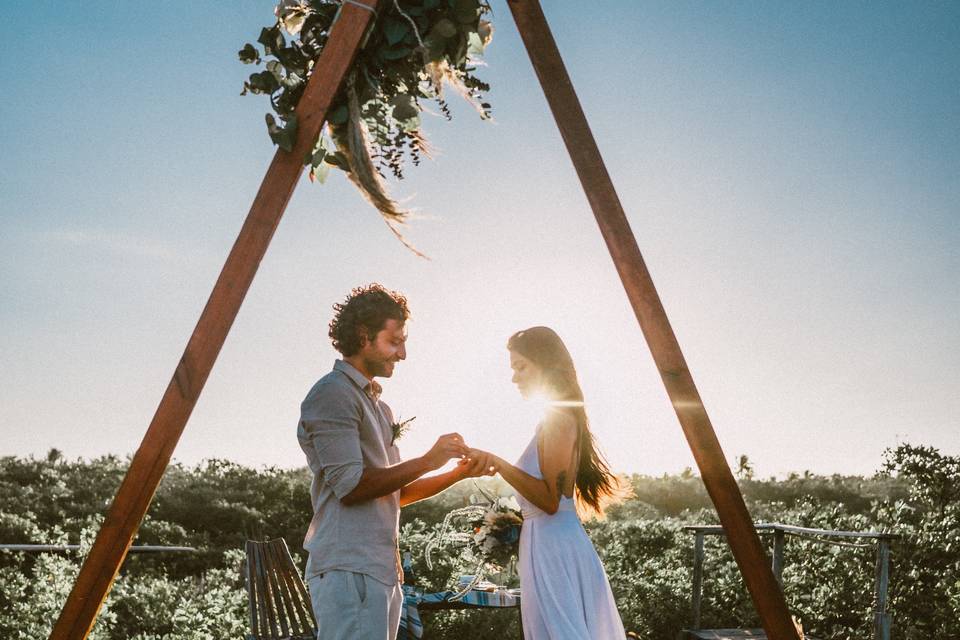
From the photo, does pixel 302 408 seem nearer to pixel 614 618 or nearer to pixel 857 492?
pixel 614 618

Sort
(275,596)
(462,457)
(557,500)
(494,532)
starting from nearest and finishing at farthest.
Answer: (462,457) < (557,500) < (494,532) < (275,596)

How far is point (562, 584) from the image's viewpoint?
3365 millimetres

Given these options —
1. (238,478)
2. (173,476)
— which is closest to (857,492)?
(238,478)

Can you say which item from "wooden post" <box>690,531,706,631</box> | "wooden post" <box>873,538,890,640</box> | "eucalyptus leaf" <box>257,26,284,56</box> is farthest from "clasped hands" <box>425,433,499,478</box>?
"wooden post" <box>690,531,706,631</box>

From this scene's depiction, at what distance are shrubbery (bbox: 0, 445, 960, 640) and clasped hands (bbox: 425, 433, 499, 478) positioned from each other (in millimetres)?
1305

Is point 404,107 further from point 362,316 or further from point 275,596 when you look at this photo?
point 275,596

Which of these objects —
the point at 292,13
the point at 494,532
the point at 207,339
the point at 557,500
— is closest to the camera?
the point at 207,339

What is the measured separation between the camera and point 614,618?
11.3 feet

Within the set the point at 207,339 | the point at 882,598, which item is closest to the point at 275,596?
the point at 207,339

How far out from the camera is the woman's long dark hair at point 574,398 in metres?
3.63

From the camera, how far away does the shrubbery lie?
20.4 feet

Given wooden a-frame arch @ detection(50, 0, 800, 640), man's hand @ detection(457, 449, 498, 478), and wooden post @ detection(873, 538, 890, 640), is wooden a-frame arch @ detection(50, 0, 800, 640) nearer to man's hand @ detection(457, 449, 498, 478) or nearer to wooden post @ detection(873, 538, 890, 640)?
man's hand @ detection(457, 449, 498, 478)

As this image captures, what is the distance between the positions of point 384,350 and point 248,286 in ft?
2.16

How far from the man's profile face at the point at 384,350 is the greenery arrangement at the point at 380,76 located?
1.51 feet
